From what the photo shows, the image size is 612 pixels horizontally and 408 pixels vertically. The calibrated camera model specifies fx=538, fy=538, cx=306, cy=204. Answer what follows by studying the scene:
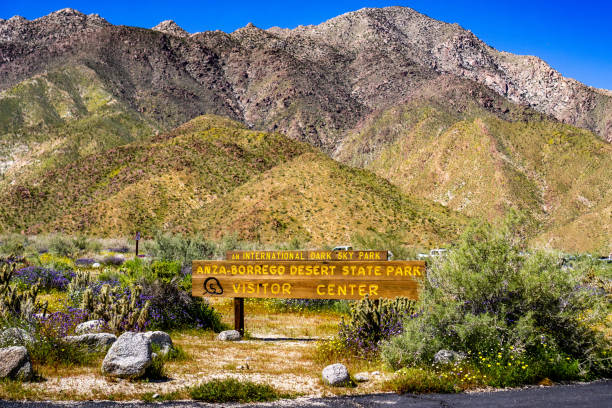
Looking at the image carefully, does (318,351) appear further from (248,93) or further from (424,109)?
(248,93)

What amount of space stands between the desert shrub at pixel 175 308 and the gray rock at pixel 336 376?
527cm

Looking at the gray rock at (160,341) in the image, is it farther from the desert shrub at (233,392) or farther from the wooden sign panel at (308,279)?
the wooden sign panel at (308,279)

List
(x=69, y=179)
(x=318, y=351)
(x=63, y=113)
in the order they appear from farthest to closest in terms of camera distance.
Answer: (x=63, y=113), (x=69, y=179), (x=318, y=351)

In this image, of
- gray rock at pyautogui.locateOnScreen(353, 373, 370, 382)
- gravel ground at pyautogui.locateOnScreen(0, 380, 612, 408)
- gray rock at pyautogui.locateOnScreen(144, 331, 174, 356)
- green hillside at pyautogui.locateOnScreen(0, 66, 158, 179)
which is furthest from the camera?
green hillside at pyautogui.locateOnScreen(0, 66, 158, 179)

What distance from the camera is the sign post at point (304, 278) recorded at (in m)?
10.8

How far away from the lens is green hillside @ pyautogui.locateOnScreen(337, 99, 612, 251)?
8026 cm

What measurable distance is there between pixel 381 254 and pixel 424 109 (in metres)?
126

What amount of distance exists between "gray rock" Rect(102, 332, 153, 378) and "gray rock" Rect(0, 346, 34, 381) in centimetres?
98

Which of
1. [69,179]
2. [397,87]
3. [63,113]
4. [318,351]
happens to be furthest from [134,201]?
[397,87]

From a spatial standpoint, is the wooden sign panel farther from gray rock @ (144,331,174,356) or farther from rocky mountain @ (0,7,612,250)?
rocky mountain @ (0,7,612,250)

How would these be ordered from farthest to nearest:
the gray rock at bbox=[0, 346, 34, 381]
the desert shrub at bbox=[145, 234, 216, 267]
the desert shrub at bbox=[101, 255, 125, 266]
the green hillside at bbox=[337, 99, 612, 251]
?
1. the green hillside at bbox=[337, 99, 612, 251]
2. the desert shrub at bbox=[101, 255, 125, 266]
3. the desert shrub at bbox=[145, 234, 216, 267]
4. the gray rock at bbox=[0, 346, 34, 381]

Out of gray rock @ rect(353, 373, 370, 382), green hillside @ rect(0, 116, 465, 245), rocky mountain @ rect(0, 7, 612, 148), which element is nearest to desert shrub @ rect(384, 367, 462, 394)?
gray rock @ rect(353, 373, 370, 382)

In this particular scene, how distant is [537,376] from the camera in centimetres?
789

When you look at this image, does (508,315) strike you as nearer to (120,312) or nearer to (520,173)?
(120,312)
